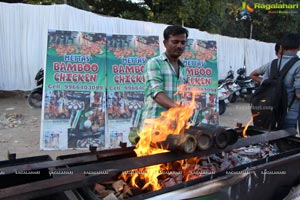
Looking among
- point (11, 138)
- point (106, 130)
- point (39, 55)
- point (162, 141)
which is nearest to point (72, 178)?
point (162, 141)

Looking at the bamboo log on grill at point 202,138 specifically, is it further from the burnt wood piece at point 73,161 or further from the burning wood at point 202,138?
the burnt wood piece at point 73,161

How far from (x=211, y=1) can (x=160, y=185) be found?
426 inches

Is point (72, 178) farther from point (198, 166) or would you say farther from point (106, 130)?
point (106, 130)

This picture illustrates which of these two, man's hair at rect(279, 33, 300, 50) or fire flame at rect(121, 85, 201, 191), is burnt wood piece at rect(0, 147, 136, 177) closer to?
fire flame at rect(121, 85, 201, 191)

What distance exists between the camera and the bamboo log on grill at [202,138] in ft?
6.88

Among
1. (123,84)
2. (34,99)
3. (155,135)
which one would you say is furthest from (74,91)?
(34,99)

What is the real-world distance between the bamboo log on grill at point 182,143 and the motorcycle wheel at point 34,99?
6734 mm

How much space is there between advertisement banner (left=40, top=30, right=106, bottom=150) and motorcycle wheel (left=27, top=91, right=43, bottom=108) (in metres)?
3.38

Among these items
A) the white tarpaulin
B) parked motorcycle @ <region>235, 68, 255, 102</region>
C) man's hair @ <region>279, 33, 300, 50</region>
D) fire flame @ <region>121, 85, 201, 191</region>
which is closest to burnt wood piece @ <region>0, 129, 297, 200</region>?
fire flame @ <region>121, 85, 201, 191</region>

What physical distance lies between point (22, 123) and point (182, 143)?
5669 mm

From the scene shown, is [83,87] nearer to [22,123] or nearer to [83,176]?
[22,123]

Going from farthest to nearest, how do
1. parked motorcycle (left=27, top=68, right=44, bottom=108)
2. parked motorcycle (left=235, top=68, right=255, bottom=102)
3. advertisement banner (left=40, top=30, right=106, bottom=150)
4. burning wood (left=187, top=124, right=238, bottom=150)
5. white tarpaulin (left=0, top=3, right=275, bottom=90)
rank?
1. parked motorcycle (left=235, top=68, right=255, bottom=102)
2. white tarpaulin (left=0, top=3, right=275, bottom=90)
3. parked motorcycle (left=27, top=68, right=44, bottom=108)
4. advertisement banner (left=40, top=30, right=106, bottom=150)
5. burning wood (left=187, top=124, right=238, bottom=150)

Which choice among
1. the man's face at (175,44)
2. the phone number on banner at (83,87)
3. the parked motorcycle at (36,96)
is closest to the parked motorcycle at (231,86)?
the parked motorcycle at (36,96)

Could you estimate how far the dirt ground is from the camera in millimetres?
5062
